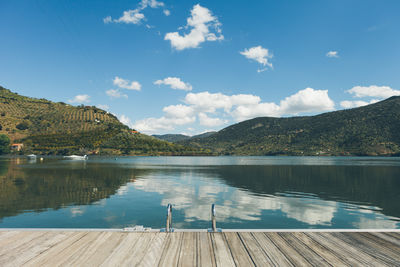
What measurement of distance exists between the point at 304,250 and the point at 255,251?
166cm

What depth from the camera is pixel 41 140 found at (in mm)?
193250

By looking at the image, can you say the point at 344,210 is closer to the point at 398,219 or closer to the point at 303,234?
the point at 398,219

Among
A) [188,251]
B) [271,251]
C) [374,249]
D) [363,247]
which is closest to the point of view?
[188,251]

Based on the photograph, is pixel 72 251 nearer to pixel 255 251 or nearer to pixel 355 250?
pixel 255 251

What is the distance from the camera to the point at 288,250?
8.13 meters

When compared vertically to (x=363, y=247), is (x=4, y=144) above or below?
above

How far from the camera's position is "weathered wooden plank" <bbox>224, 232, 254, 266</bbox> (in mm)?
7250

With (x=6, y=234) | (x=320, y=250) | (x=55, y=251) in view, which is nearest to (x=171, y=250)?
(x=55, y=251)

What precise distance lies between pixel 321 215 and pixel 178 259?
1852 centimetres

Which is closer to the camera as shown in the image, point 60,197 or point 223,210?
point 223,210

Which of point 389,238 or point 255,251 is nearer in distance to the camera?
point 255,251

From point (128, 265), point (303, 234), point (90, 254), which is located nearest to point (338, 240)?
point (303, 234)

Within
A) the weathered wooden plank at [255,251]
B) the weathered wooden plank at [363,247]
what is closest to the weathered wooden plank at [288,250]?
the weathered wooden plank at [255,251]

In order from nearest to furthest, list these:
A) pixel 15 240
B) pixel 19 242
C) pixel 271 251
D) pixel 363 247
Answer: pixel 271 251
pixel 363 247
pixel 19 242
pixel 15 240
